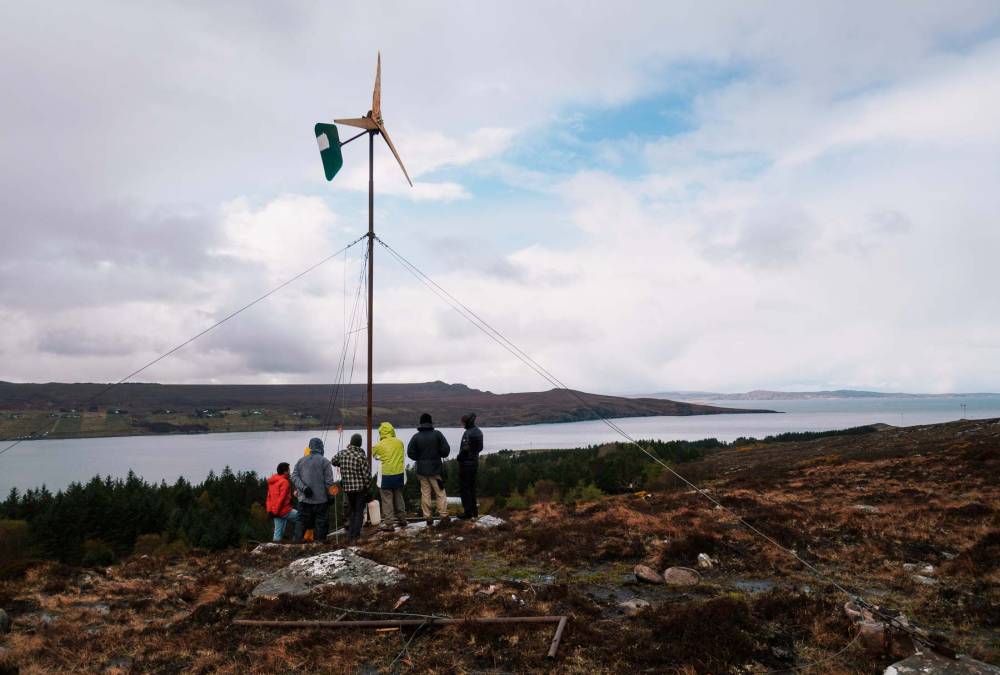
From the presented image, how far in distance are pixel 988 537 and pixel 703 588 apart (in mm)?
6034

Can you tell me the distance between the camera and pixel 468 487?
18109mm

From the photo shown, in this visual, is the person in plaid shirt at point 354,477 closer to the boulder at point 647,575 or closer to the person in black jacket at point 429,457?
the person in black jacket at point 429,457

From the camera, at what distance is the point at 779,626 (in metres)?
8.14

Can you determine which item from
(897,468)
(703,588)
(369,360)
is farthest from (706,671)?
(897,468)

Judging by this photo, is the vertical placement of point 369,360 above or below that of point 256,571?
above

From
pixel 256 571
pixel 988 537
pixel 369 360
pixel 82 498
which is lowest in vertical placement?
pixel 82 498

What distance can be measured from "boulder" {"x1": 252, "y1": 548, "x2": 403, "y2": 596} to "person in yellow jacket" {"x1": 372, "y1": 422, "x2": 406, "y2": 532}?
469 cm

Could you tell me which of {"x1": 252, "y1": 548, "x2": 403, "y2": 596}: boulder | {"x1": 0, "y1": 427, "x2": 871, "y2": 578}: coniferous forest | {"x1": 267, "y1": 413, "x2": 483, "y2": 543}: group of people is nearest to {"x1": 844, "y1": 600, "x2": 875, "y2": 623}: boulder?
{"x1": 252, "y1": 548, "x2": 403, "y2": 596}: boulder

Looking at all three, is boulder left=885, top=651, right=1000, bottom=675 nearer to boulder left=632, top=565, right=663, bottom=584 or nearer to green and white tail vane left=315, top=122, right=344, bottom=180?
boulder left=632, top=565, right=663, bottom=584

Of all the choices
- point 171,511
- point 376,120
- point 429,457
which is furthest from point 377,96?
point 171,511

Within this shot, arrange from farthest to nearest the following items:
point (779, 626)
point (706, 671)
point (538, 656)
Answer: point (779, 626), point (538, 656), point (706, 671)

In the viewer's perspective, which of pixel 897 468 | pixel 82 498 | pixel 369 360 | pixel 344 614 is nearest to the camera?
pixel 344 614

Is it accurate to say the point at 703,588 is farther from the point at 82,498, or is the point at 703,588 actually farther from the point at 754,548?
the point at 82,498

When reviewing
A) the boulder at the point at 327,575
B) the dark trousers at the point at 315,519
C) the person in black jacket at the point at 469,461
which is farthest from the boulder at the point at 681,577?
the dark trousers at the point at 315,519
